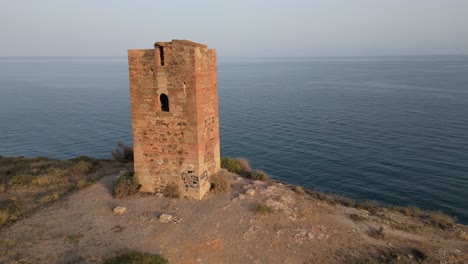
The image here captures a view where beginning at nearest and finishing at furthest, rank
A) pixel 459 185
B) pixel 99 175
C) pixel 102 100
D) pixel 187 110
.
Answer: pixel 187 110 < pixel 99 175 < pixel 459 185 < pixel 102 100

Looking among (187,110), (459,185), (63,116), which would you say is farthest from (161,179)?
(63,116)

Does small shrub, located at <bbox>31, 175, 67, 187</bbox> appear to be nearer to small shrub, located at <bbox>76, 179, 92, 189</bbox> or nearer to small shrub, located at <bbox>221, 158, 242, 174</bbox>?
small shrub, located at <bbox>76, 179, 92, 189</bbox>

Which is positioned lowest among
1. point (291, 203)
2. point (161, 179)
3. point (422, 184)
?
point (422, 184)

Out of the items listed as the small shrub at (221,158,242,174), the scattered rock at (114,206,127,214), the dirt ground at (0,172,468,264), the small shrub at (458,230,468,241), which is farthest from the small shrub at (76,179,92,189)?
the small shrub at (458,230,468,241)

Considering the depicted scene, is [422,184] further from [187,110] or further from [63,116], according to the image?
[63,116]

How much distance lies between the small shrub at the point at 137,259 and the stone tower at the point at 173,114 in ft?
13.7

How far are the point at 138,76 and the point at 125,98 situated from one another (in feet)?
160

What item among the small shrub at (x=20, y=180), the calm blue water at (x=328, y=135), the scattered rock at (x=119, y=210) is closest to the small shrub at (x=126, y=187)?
the scattered rock at (x=119, y=210)

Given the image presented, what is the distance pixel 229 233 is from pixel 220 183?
130 inches

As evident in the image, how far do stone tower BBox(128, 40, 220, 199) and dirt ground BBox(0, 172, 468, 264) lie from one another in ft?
3.40

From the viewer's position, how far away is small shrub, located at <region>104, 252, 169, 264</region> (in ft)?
31.3

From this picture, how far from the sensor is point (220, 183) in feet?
48.2

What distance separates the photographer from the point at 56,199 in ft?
48.3

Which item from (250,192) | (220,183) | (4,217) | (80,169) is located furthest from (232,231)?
(80,169)
